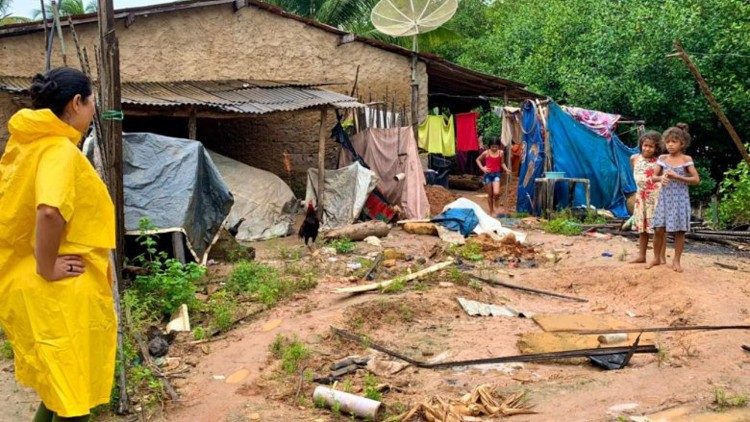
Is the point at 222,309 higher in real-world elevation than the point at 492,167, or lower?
lower

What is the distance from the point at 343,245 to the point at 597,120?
7.18 metres

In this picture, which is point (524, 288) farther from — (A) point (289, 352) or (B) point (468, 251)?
(A) point (289, 352)

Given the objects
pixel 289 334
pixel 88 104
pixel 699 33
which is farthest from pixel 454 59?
pixel 88 104

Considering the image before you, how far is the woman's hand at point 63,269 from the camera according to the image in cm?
249

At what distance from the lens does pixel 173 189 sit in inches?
285

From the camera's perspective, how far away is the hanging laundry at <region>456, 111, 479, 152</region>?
1502 centimetres

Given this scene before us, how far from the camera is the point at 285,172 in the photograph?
500 inches

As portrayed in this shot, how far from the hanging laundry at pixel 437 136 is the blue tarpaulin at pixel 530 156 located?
168 centimetres

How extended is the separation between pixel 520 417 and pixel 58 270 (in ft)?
8.27

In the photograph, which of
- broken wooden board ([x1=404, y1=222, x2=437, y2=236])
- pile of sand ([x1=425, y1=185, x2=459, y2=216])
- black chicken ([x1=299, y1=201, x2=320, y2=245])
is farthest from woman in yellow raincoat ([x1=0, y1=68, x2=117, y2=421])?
pile of sand ([x1=425, y1=185, x2=459, y2=216])

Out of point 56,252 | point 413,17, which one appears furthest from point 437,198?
point 56,252

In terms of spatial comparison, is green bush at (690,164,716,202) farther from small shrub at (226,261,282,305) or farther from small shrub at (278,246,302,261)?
small shrub at (226,261,282,305)

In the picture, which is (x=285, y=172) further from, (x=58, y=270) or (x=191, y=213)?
(x=58, y=270)

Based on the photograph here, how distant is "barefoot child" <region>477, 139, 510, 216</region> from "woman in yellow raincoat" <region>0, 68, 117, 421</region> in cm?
994
